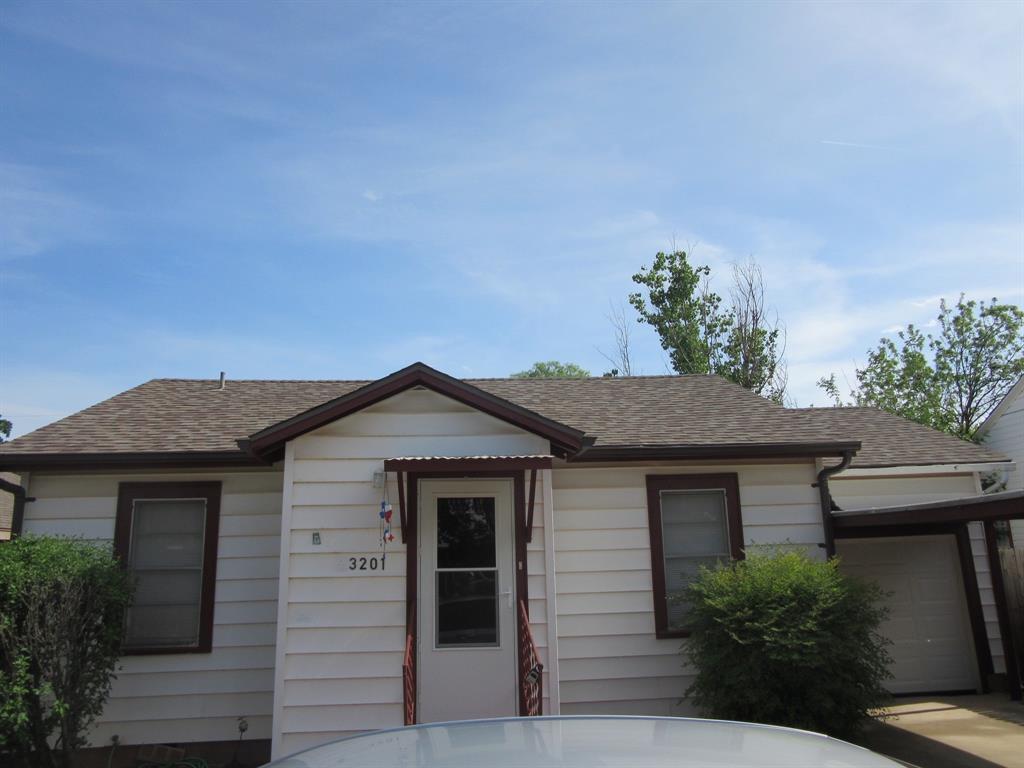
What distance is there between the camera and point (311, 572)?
7.22m

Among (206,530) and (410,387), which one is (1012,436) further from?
(206,530)

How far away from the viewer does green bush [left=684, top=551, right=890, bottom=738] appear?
6.65 metres

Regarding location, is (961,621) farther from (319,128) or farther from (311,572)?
(319,128)

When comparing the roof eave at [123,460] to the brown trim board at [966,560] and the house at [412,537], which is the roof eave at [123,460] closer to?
the house at [412,537]

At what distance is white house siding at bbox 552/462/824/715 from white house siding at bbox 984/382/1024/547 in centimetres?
1133

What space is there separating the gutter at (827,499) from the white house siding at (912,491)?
1578mm

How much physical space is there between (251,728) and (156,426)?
3525mm

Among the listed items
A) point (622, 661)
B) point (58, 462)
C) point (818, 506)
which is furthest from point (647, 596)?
point (58, 462)

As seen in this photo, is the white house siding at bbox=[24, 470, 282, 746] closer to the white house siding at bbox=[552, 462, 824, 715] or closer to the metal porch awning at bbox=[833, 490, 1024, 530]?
the white house siding at bbox=[552, 462, 824, 715]

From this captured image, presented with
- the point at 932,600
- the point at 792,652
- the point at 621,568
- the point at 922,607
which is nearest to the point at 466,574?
the point at 621,568

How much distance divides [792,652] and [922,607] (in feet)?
15.0

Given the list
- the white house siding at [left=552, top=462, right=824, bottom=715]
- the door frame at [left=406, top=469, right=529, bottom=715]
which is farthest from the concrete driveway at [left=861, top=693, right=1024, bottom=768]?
the door frame at [left=406, top=469, right=529, bottom=715]

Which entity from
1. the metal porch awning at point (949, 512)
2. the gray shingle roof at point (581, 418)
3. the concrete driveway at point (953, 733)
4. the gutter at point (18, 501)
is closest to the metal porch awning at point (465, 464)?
the gray shingle roof at point (581, 418)

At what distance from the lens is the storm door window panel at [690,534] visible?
8375 mm
